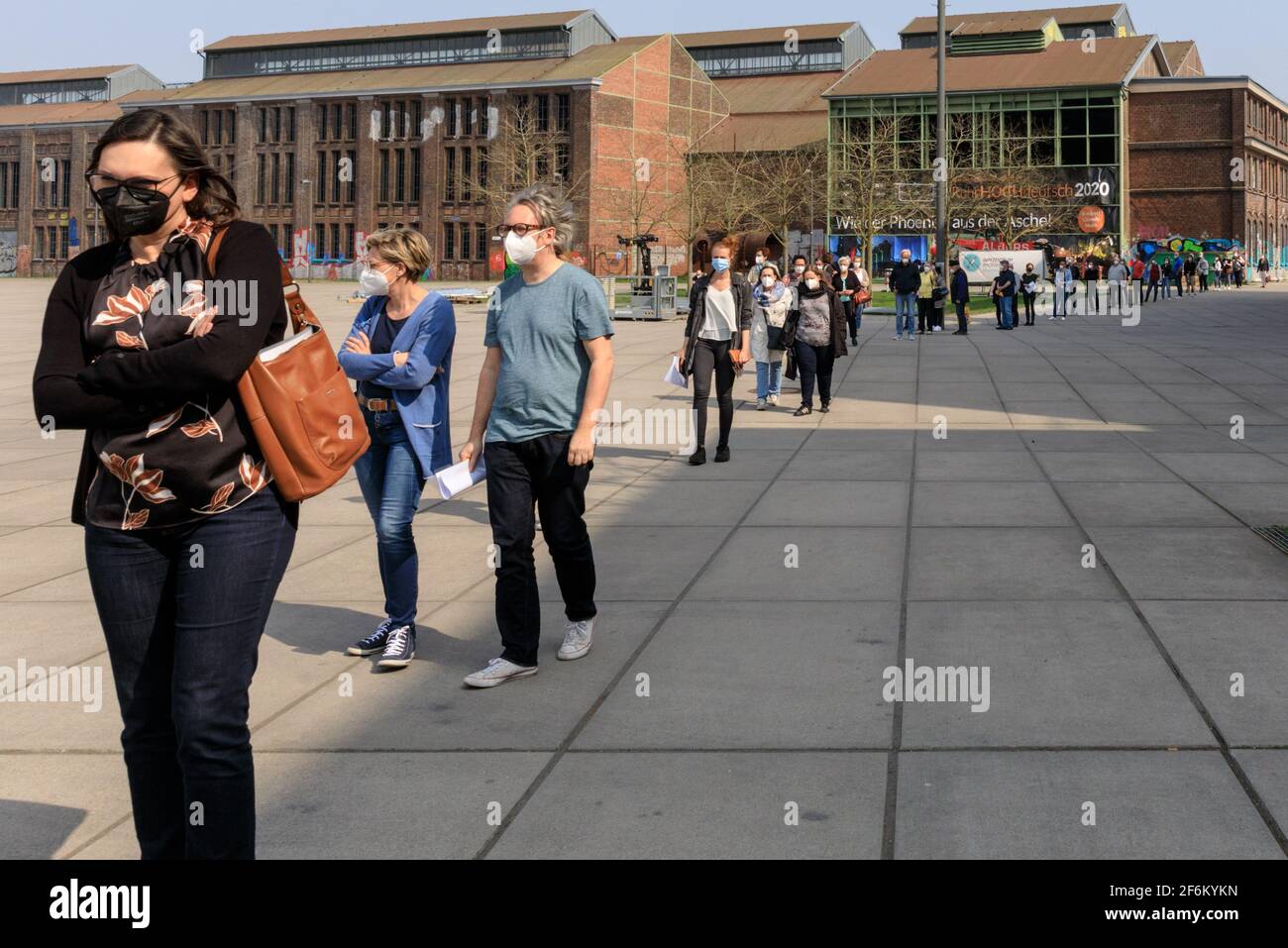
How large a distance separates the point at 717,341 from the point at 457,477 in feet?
22.8

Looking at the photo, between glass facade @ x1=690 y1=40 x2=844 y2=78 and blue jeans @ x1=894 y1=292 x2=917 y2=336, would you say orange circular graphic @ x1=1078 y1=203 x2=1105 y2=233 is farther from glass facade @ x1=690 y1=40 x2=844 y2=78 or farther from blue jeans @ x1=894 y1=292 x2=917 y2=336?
blue jeans @ x1=894 y1=292 x2=917 y2=336

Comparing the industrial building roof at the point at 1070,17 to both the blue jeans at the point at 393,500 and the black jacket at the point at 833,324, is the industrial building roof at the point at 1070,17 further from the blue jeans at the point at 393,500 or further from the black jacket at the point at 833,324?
the blue jeans at the point at 393,500

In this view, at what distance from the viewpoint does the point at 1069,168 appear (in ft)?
244

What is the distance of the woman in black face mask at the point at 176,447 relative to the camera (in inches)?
130

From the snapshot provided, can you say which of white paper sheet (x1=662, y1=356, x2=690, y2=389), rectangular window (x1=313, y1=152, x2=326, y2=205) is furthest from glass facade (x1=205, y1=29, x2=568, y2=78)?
white paper sheet (x1=662, y1=356, x2=690, y2=389)

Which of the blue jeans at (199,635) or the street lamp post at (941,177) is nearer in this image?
the blue jeans at (199,635)

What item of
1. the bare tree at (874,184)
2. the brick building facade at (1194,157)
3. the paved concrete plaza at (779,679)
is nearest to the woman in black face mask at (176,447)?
the paved concrete plaza at (779,679)

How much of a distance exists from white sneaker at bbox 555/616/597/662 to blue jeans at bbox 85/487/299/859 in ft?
9.81

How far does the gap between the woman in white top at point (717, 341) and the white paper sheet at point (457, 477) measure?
649 centimetres

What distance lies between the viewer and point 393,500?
6.59 metres

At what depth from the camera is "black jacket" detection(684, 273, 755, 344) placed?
12867 mm

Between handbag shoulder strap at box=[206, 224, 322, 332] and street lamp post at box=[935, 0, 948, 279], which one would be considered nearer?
handbag shoulder strap at box=[206, 224, 322, 332]
